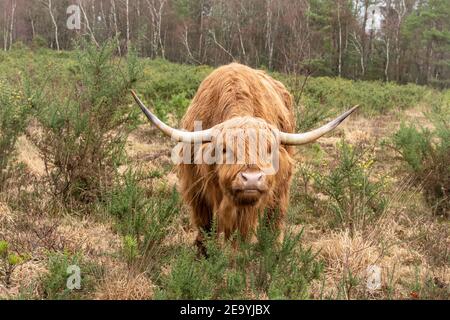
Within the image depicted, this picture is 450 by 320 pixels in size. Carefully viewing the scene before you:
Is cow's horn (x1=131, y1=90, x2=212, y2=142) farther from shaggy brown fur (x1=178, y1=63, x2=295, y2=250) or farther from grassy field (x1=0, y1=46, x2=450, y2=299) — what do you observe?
grassy field (x1=0, y1=46, x2=450, y2=299)

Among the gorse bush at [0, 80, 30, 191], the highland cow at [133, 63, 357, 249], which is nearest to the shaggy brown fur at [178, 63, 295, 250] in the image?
A: the highland cow at [133, 63, 357, 249]

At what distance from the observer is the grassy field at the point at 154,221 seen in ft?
11.2

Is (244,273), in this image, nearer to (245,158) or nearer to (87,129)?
(245,158)

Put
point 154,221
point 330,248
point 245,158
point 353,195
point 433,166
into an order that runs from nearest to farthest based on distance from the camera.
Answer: point 245,158 < point 154,221 < point 330,248 < point 353,195 < point 433,166

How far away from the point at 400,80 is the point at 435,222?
27.6 m

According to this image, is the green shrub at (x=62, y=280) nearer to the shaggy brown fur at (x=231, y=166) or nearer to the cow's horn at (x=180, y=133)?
the shaggy brown fur at (x=231, y=166)

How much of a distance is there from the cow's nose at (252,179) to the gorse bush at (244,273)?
0.46m

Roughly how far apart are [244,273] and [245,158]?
2.50ft

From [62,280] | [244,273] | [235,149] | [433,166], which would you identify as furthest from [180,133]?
[433,166]

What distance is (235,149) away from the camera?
11.4ft

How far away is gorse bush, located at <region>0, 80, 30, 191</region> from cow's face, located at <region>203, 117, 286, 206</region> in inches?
88.7

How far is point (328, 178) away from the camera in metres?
5.09
